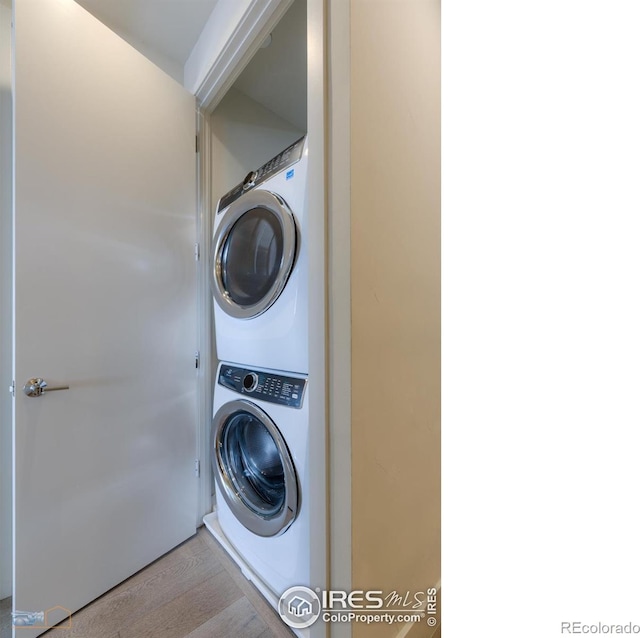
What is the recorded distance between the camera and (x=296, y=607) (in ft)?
3.23

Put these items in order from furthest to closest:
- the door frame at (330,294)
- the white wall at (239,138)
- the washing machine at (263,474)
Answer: the white wall at (239,138), the washing machine at (263,474), the door frame at (330,294)

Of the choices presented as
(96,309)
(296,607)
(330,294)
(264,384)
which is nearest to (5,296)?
(96,309)

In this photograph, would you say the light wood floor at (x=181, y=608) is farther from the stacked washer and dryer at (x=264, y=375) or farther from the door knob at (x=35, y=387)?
the door knob at (x=35, y=387)

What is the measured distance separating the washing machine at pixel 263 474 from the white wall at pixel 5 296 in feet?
2.49

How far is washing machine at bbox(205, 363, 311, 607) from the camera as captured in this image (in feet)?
3.08

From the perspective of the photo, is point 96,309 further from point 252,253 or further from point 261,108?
point 261,108

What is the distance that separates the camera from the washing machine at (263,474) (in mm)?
938

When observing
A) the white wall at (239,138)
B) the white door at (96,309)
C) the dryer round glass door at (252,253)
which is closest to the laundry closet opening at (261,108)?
the white wall at (239,138)
